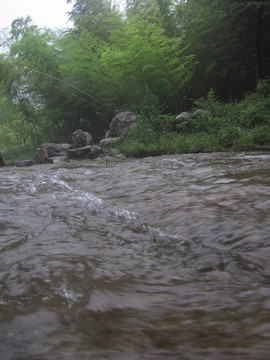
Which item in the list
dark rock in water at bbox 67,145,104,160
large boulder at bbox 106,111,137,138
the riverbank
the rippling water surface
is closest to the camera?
the rippling water surface

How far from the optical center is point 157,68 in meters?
11.3

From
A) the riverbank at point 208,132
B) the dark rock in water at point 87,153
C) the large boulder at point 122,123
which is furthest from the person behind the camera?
the large boulder at point 122,123

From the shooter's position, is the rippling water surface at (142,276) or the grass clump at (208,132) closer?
the rippling water surface at (142,276)

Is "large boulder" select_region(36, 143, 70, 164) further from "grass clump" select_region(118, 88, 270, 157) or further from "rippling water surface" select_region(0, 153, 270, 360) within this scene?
"rippling water surface" select_region(0, 153, 270, 360)

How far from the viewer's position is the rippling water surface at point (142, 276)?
2.87 ft

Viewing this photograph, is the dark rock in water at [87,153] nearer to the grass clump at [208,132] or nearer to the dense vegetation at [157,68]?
the grass clump at [208,132]

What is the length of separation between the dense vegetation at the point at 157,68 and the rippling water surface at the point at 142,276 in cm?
494

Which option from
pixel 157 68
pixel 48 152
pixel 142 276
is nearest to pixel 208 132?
pixel 157 68

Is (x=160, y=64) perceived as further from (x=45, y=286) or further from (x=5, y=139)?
(x=5, y=139)

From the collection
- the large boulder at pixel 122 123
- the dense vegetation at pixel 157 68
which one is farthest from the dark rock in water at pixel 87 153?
the large boulder at pixel 122 123

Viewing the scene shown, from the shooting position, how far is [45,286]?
1.26 meters

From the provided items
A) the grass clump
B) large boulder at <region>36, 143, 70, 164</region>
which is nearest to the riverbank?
the grass clump

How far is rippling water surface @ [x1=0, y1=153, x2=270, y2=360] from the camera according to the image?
2.87ft

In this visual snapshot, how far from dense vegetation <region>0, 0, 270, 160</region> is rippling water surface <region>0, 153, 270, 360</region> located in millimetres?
4942
